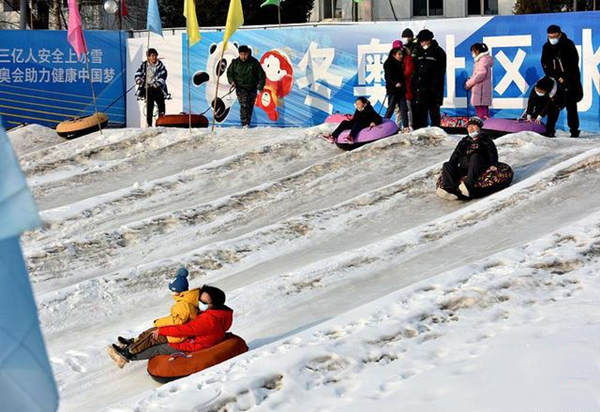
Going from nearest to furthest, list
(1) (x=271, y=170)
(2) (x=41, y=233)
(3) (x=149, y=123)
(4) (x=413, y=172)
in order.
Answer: (2) (x=41, y=233) → (4) (x=413, y=172) → (1) (x=271, y=170) → (3) (x=149, y=123)

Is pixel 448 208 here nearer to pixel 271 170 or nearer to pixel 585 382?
pixel 271 170

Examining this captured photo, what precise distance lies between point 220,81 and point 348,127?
415 cm

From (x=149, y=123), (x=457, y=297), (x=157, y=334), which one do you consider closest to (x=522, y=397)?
(x=457, y=297)

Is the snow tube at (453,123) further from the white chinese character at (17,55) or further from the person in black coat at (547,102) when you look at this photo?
the white chinese character at (17,55)

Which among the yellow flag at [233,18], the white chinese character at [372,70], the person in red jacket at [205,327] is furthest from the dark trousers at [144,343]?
the white chinese character at [372,70]

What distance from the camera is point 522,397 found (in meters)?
5.98

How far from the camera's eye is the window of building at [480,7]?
32.0 m

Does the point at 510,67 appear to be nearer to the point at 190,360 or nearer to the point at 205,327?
the point at 205,327

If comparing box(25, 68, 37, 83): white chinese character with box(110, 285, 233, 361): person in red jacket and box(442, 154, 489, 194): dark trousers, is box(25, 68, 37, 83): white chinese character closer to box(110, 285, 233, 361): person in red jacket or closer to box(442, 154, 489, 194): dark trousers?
box(442, 154, 489, 194): dark trousers

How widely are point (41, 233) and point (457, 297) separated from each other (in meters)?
6.73

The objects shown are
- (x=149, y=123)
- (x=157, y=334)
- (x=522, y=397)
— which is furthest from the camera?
(x=149, y=123)

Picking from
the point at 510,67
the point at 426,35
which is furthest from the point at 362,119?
the point at 510,67

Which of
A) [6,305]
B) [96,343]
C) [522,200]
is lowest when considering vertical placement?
[96,343]

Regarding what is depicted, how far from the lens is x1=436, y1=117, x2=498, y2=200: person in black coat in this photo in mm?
12383
